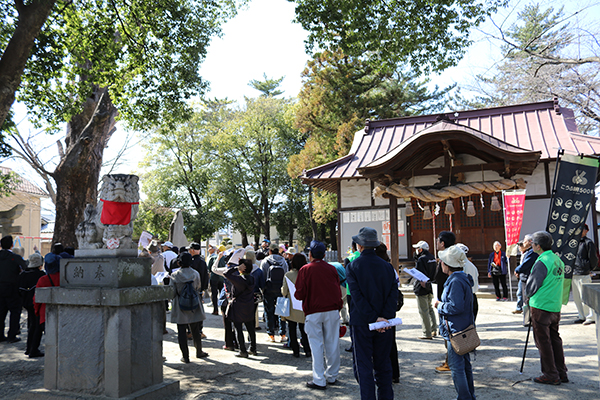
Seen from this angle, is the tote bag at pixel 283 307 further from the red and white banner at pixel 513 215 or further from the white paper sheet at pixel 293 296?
the red and white banner at pixel 513 215

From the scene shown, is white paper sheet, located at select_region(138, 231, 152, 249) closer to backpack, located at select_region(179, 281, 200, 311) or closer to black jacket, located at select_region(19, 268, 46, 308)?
black jacket, located at select_region(19, 268, 46, 308)

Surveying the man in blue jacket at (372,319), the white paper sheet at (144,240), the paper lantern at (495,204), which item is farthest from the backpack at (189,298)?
the paper lantern at (495,204)

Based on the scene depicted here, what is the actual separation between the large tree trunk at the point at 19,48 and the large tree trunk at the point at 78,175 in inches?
205

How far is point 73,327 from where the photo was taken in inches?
195

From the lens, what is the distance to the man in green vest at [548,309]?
16.6 ft

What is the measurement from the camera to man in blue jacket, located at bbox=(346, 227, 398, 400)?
435 cm

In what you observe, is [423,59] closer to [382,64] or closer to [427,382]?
[382,64]

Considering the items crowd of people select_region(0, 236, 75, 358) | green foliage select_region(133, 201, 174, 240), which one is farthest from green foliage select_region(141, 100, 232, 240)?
crowd of people select_region(0, 236, 75, 358)

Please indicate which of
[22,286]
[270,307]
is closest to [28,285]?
[22,286]

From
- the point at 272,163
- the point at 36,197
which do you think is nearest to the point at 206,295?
the point at 272,163

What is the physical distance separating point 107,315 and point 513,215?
424 inches

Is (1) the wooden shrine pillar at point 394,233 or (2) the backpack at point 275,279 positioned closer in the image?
(2) the backpack at point 275,279

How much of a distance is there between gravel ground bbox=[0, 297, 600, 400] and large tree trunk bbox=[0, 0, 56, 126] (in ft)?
13.9

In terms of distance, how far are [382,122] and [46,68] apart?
489 inches
